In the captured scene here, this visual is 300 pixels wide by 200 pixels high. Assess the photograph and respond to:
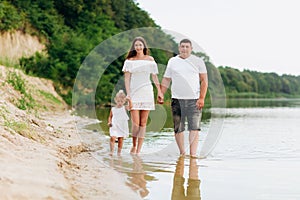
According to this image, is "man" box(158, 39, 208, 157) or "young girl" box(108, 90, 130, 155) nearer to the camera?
"man" box(158, 39, 208, 157)

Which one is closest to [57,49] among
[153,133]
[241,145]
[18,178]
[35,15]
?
[35,15]

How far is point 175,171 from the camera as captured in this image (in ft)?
18.6

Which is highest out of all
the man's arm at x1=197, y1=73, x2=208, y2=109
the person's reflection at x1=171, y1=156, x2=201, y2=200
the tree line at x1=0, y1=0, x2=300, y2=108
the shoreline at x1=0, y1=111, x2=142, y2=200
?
the tree line at x1=0, y1=0, x2=300, y2=108

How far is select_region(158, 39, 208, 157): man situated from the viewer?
6910 millimetres

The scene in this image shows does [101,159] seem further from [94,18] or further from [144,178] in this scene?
[94,18]

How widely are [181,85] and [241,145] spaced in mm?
2457

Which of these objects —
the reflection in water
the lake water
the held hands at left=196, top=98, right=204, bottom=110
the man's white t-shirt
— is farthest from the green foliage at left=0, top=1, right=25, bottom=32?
the reflection in water

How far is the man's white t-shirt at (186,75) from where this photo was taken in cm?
690

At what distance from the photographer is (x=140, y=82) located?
7.04 metres

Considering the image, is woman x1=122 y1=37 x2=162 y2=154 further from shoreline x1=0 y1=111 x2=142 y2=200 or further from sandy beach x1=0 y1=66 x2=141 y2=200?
shoreline x1=0 y1=111 x2=142 y2=200

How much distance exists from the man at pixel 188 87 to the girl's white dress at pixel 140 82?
0.70 feet

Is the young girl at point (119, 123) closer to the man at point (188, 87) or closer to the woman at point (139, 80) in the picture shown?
the woman at point (139, 80)

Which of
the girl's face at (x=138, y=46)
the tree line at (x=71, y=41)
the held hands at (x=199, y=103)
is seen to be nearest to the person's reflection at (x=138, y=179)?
the held hands at (x=199, y=103)

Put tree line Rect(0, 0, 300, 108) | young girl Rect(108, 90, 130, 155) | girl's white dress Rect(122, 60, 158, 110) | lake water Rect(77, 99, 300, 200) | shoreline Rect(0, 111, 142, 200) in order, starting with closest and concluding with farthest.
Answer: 1. shoreline Rect(0, 111, 142, 200)
2. lake water Rect(77, 99, 300, 200)
3. girl's white dress Rect(122, 60, 158, 110)
4. young girl Rect(108, 90, 130, 155)
5. tree line Rect(0, 0, 300, 108)
